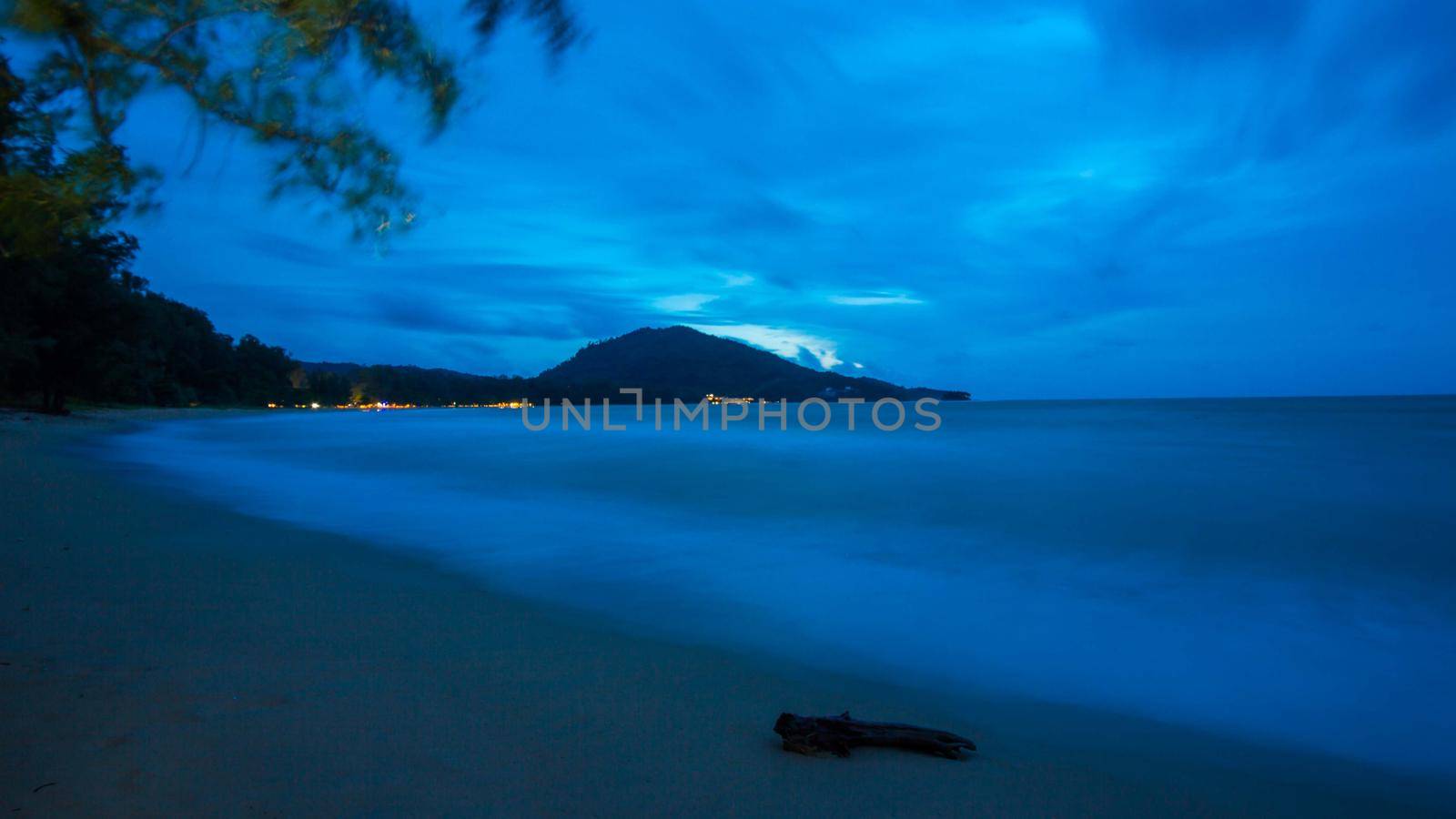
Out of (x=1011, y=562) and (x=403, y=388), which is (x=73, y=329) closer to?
(x=1011, y=562)

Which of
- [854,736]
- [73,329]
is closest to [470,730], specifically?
[854,736]

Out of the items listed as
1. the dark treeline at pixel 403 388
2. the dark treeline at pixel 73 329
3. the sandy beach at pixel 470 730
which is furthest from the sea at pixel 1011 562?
the dark treeline at pixel 403 388

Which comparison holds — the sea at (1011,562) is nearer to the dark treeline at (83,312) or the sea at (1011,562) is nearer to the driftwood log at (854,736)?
the driftwood log at (854,736)

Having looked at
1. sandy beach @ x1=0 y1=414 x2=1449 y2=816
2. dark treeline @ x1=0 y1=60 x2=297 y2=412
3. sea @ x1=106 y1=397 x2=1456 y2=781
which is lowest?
sea @ x1=106 y1=397 x2=1456 y2=781

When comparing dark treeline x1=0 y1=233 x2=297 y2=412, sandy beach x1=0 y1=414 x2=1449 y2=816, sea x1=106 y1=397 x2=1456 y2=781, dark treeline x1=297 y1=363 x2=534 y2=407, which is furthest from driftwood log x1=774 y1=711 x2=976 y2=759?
dark treeline x1=297 y1=363 x2=534 y2=407

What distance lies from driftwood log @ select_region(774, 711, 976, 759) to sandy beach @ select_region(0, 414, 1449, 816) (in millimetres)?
50

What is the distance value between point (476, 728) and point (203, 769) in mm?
900

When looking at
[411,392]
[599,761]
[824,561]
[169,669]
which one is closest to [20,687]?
[169,669]

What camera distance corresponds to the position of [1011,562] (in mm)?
8344

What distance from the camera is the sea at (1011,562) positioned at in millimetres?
4543

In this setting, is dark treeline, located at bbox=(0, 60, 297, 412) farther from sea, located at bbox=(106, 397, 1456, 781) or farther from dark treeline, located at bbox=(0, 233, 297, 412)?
sea, located at bbox=(106, 397, 1456, 781)

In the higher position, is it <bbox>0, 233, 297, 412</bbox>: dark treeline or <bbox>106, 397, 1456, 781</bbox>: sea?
<bbox>0, 233, 297, 412</bbox>: dark treeline

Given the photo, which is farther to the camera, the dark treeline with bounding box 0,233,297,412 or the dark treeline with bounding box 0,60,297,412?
the dark treeline with bounding box 0,233,297,412

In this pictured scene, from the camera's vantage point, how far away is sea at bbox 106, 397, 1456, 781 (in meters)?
4.54
